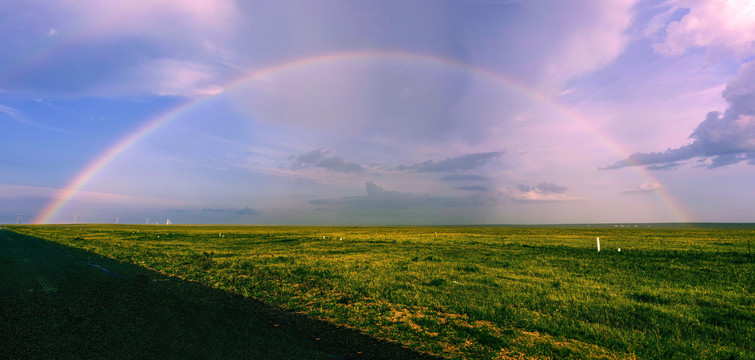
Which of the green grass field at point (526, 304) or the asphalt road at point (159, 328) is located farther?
the green grass field at point (526, 304)

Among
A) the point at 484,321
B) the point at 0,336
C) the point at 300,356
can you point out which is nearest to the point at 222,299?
the point at 0,336

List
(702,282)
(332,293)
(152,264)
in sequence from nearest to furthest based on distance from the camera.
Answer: (332,293) < (702,282) < (152,264)

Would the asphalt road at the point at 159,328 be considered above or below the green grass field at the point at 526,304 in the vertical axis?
above

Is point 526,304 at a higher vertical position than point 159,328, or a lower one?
lower

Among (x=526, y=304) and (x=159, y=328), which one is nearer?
(x=159, y=328)

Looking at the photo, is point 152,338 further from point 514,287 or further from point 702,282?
point 702,282

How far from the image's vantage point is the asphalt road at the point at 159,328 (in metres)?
7.03

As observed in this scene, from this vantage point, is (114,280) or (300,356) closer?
(300,356)

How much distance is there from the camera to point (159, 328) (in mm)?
8555

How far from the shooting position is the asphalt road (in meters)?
7.03

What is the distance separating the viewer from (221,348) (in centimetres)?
719

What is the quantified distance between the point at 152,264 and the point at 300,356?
20.7 m

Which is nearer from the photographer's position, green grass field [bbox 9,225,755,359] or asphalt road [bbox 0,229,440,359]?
asphalt road [bbox 0,229,440,359]

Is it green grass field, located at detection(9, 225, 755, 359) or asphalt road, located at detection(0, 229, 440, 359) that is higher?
asphalt road, located at detection(0, 229, 440, 359)
